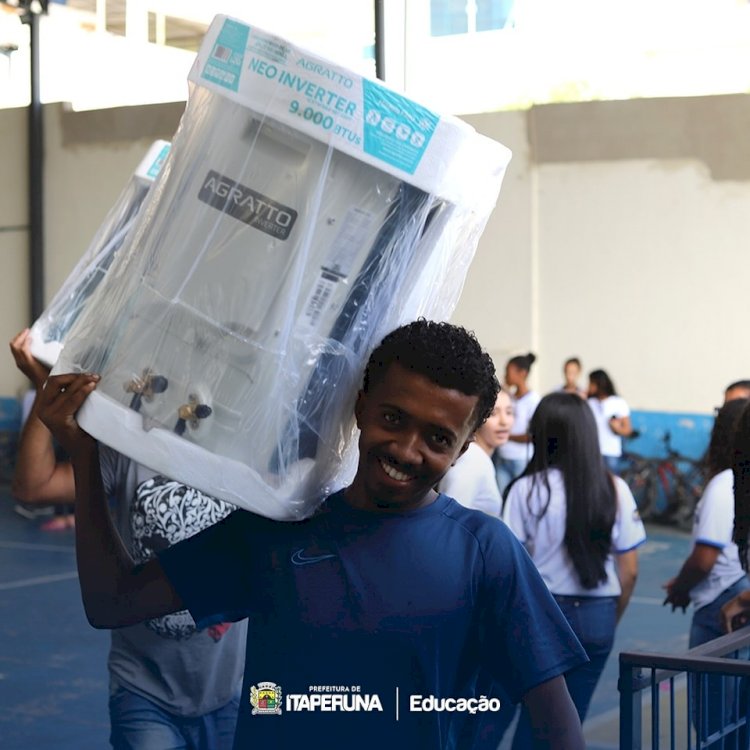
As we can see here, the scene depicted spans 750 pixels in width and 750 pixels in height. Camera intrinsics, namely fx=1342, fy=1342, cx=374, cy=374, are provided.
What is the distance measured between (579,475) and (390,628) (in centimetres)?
269

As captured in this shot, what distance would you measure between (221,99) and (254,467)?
0.57 metres

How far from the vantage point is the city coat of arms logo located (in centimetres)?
207

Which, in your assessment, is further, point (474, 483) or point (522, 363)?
point (522, 363)

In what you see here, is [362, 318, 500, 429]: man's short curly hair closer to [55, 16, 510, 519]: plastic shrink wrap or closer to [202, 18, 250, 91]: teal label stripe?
[55, 16, 510, 519]: plastic shrink wrap

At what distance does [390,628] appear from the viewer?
202 cm

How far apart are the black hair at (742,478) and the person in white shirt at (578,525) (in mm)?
1022

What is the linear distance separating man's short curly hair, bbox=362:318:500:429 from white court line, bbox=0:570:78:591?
8124 millimetres

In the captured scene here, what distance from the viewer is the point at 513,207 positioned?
570 inches

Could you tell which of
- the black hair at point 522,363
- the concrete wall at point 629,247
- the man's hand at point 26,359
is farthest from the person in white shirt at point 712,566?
the concrete wall at point 629,247

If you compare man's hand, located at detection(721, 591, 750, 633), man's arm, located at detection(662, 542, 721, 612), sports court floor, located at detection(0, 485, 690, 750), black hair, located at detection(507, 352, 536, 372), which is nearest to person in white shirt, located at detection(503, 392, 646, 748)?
man's arm, located at detection(662, 542, 721, 612)

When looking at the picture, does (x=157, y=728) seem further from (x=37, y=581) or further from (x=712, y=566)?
(x=37, y=581)

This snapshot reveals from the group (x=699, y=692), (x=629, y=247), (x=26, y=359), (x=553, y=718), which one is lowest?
(x=699, y=692)

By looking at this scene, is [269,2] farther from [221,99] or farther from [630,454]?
[221,99]

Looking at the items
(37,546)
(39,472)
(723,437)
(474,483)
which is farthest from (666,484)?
(39,472)
